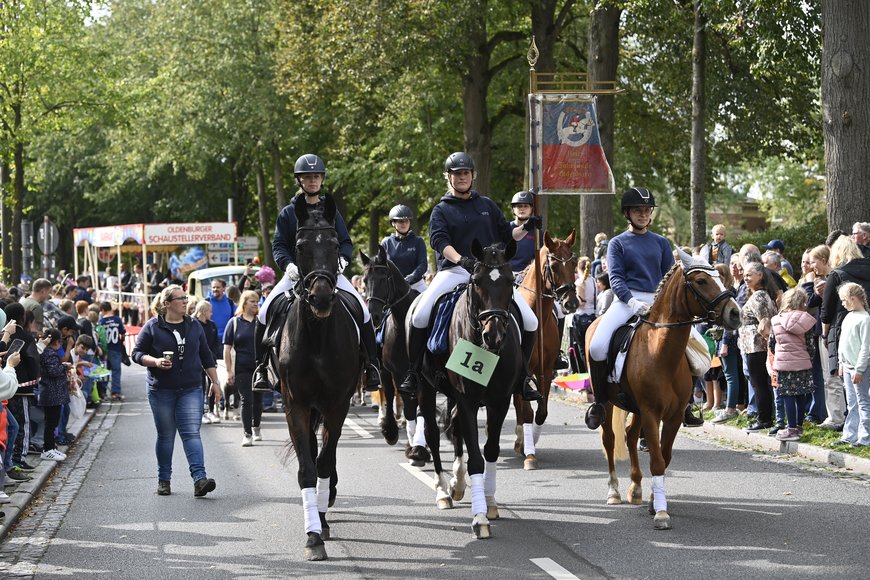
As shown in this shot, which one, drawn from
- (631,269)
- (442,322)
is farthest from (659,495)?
(442,322)

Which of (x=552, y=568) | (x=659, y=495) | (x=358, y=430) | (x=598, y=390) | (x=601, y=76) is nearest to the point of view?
(x=552, y=568)

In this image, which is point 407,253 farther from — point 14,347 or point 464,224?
point 14,347

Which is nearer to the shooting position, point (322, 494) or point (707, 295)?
point (707, 295)

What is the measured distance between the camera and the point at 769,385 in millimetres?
14664

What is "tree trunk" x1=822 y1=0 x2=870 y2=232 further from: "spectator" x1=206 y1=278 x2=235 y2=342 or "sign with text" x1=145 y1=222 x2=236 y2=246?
"sign with text" x1=145 y1=222 x2=236 y2=246

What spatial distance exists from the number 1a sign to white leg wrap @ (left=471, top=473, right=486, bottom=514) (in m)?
0.71

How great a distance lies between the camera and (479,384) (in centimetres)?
941

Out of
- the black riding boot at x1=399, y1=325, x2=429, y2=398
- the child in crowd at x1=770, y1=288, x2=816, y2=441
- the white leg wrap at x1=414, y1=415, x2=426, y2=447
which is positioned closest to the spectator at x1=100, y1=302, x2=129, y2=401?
the white leg wrap at x1=414, y1=415, x2=426, y2=447

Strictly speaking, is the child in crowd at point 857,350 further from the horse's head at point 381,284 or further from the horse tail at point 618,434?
the horse's head at point 381,284

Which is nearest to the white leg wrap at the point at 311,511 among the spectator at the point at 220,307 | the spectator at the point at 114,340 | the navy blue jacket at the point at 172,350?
the navy blue jacket at the point at 172,350

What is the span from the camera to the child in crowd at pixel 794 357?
1353 cm

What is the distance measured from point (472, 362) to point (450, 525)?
138cm

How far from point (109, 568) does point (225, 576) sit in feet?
3.25

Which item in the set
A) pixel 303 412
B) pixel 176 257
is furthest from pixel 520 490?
pixel 176 257
